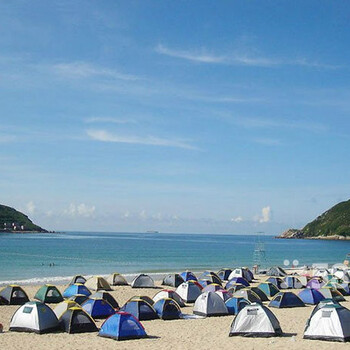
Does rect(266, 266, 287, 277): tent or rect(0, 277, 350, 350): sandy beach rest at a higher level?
rect(0, 277, 350, 350): sandy beach

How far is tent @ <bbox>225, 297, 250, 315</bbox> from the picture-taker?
22.8 m

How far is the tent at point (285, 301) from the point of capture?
82.8 feet

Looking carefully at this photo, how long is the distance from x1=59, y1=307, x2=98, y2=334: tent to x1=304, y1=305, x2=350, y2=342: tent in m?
7.83

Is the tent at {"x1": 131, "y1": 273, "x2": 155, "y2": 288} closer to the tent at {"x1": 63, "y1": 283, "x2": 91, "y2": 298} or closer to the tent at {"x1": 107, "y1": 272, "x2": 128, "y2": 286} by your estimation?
the tent at {"x1": 107, "y1": 272, "x2": 128, "y2": 286}

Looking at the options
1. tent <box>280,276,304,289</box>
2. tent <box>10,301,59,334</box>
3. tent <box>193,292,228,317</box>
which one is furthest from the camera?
tent <box>280,276,304,289</box>

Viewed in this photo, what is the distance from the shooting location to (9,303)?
25.7m

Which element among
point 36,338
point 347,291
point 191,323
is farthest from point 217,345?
point 347,291

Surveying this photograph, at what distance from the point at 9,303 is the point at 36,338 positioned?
32.0 feet

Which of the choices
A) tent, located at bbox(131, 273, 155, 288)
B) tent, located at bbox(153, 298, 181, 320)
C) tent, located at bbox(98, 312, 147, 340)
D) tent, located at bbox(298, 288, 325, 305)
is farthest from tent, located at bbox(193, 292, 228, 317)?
tent, located at bbox(131, 273, 155, 288)

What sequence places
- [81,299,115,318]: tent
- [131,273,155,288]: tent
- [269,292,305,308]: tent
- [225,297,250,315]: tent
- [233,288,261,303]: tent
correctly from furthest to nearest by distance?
[131,273,155,288]: tent, [269,292,305,308]: tent, [233,288,261,303]: tent, [225,297,250,315]: tent, [81,299,115,318]: tent

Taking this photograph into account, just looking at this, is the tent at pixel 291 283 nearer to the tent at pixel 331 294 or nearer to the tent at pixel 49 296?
the tent at pixel 331 294

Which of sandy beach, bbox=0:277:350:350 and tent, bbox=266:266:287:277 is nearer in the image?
sandy beach, bbox=0:277:350:350

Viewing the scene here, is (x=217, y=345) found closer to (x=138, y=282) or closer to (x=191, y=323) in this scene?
(x=191, y=323)

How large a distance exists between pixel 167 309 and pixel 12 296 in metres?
9.55
